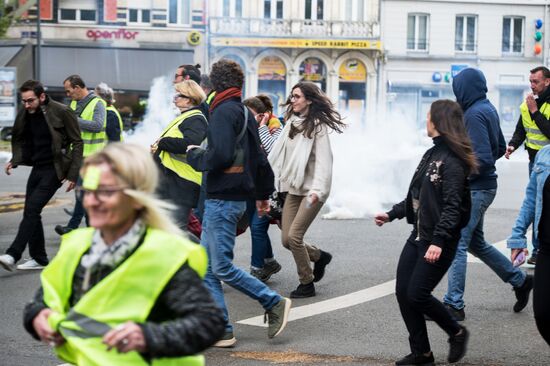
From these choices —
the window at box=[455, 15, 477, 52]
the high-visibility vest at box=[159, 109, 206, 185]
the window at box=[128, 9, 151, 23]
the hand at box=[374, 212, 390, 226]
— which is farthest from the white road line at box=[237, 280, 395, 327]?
the window at box=[455, 15, 477, 52]

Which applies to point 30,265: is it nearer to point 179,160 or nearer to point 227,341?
point 179,160

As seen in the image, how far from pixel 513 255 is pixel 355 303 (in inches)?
84.3

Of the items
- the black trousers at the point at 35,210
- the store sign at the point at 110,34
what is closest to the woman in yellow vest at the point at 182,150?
the black trousers at the point at 35,210

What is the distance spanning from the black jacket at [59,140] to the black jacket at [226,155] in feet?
10.1

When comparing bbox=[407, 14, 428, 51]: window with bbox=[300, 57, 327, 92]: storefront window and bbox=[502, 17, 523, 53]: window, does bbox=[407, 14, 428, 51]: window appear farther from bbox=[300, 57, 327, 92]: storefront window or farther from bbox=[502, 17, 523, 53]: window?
bbox=[300, 57, 327, 92]: storefront window

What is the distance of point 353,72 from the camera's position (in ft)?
149

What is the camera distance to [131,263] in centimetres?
295

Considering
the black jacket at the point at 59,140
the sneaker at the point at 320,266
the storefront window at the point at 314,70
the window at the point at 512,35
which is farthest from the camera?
the window at the point at 512,35

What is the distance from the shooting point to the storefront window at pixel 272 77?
45000mm

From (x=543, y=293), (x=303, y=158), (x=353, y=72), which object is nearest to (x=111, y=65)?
(x=353, y=72)

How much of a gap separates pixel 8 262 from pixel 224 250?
302cm


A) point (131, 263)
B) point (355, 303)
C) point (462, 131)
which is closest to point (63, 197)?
point (355, 303)

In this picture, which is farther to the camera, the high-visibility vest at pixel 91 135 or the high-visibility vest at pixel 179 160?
the high-visibility vest at pixel 91 135

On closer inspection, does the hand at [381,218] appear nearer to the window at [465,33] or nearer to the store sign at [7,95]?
the store sign at [7,95]
